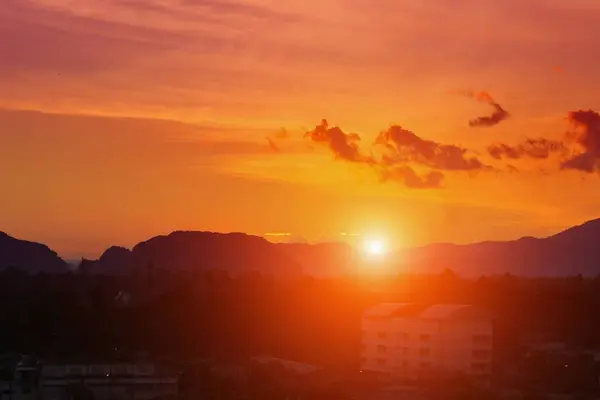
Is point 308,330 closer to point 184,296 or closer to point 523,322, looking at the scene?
point 184,296

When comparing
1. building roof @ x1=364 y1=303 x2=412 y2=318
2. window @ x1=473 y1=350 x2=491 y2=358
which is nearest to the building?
building roof @ x1=364 y1=303 x2=412 y2=318

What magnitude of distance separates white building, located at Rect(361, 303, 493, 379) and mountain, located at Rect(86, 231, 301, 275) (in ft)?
308

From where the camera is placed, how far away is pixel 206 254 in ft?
517

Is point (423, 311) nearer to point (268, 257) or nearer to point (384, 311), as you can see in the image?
point (384, 311)

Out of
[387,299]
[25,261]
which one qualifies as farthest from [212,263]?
[387,299]

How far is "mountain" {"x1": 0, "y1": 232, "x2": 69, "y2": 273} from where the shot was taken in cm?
14125

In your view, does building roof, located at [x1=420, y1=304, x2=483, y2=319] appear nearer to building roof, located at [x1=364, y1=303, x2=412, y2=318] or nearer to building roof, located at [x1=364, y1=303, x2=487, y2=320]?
building roof, located at [x1=364, y1=303, x2=487, y2=320]

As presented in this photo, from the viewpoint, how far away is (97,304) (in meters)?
58.9

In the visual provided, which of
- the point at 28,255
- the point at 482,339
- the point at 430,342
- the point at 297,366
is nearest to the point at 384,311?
the point at 430,342

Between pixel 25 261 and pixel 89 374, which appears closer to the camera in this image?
pixel 89 374

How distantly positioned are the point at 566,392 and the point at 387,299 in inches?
923

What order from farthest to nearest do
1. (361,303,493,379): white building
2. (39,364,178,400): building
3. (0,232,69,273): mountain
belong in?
(0,232,69,273): mountain < (361,303,493,379): white building < (39,364,178,400): building

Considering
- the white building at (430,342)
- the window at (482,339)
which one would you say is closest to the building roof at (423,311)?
the white building at (430,342)

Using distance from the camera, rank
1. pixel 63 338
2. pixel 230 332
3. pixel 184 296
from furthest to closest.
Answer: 1. pixel 184 296
2. pixel 230 332
3. pixel 63 338
